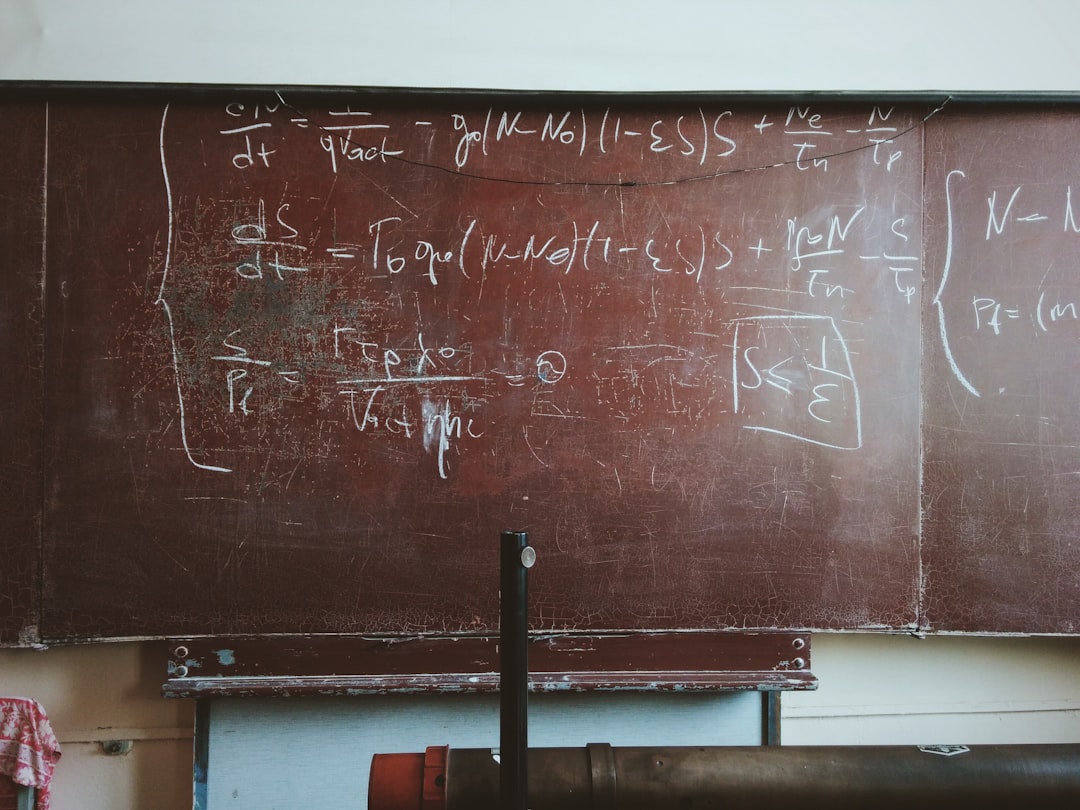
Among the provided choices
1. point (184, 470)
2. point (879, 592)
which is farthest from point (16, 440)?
point (879, 592)

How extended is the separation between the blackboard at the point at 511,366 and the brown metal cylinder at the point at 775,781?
2.48 feet

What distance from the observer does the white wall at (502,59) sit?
1632 millimetres

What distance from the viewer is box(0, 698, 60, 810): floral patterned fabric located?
157 centimetres

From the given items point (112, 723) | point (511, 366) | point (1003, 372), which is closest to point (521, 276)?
point (511, 366)

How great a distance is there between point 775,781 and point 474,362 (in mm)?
1057

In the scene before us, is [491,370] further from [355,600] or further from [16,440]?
[16,440]

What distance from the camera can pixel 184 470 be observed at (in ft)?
5.26

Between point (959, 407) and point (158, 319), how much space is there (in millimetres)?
1891

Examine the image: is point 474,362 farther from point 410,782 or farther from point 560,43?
point 410,782

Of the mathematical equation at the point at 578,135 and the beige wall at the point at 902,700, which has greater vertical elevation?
the mathematical equation at the point at 578,135

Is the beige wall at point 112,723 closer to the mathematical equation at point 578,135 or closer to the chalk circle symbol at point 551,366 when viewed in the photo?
the chalk circle symbol at point 551,366

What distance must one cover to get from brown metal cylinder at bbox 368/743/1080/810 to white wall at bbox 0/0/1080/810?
921 mm

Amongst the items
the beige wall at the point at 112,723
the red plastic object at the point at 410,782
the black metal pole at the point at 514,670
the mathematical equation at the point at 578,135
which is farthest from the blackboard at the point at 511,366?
the black metal pole at the point at 514,670

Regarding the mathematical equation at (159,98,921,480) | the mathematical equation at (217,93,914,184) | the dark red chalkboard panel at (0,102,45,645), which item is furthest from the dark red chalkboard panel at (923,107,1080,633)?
the dark red chalkboard panel at (0,102,45,645)
